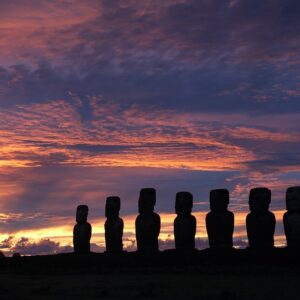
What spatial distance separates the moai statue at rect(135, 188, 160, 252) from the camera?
2062 centimetres

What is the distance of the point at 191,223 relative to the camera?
2006 cm

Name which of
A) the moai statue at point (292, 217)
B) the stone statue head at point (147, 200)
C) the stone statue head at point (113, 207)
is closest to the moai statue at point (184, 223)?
the stone statue head at point (147, 200)

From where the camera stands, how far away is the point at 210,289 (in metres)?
10.1

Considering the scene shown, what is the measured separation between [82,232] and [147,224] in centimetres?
406

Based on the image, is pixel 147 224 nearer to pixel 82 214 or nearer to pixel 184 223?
pixel 184 223

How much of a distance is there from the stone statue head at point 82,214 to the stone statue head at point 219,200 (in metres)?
6.68

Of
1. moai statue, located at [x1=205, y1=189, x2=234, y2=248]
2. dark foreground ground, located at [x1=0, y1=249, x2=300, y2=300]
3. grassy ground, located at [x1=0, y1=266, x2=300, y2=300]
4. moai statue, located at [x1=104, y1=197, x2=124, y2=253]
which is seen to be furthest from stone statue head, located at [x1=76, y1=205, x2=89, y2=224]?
grassy ground, located at [x1=0, y1=266, x2=300, y2=300]

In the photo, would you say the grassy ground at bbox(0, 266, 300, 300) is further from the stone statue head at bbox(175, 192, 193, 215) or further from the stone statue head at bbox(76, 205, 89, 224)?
the stone statue head at bbox(76, 205, 89, 224)

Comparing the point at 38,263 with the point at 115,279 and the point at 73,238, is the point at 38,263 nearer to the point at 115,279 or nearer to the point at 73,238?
the point at 73,238

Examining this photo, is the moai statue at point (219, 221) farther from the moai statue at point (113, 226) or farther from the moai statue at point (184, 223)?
the moai statue at point (113, 226)

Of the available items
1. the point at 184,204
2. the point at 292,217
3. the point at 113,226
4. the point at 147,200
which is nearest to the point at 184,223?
the point at 184,204

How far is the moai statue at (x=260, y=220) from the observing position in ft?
58.7

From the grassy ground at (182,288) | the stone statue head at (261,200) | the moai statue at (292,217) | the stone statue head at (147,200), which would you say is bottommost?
the grassy ground at (182,288)

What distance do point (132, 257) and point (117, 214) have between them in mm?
3201
